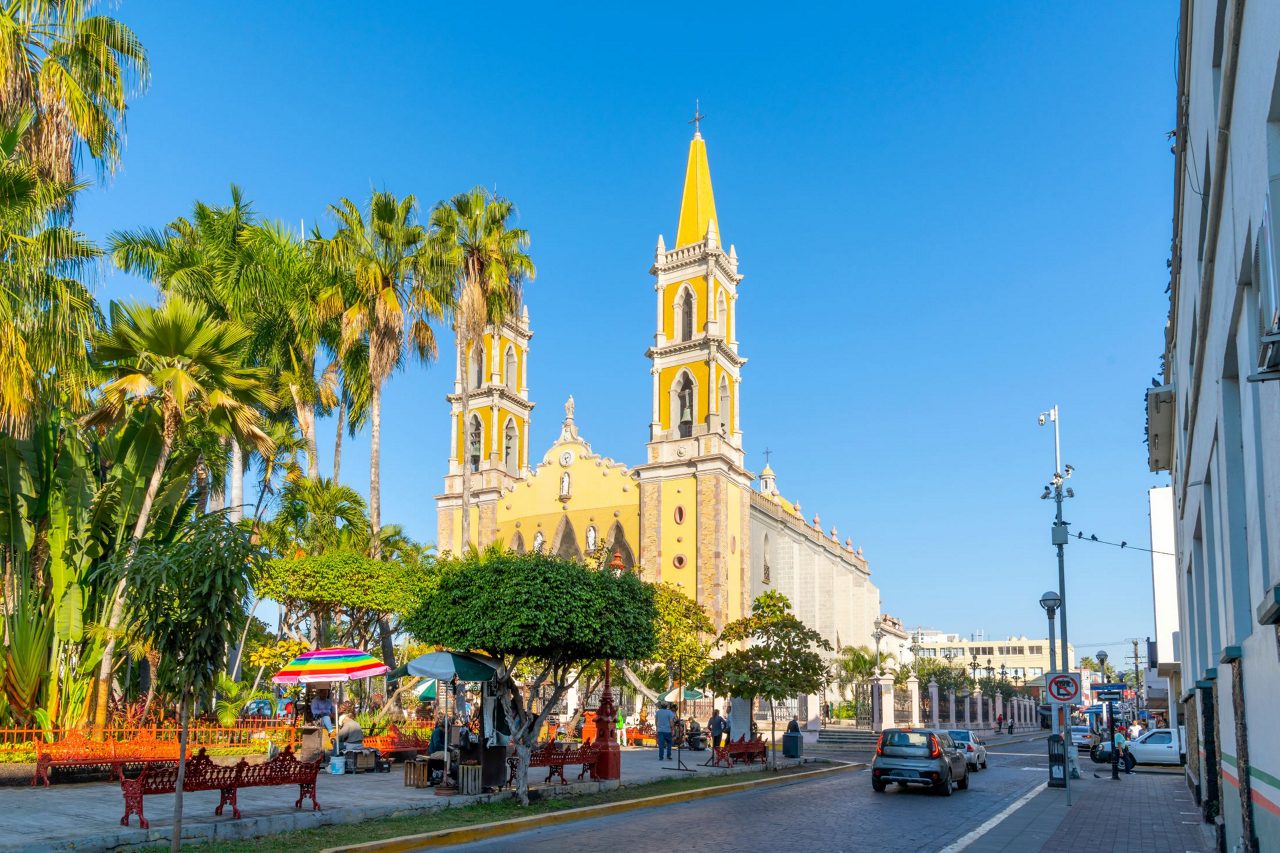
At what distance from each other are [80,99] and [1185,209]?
1463 centimetres

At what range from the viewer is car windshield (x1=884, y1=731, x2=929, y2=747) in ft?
72.8

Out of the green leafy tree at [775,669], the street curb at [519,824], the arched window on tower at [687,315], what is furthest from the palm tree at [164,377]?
the arched window on tower at [687,315]

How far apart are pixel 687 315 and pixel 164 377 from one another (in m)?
40.3

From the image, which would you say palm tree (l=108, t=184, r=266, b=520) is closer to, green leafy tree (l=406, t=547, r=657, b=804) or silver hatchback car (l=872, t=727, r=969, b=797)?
green leafy tree (l=406, t=547, r=657, b=804)

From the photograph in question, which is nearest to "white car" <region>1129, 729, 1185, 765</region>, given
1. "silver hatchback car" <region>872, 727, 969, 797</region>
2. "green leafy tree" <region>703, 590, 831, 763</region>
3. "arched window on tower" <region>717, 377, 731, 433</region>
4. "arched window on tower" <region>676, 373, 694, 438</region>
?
"green leafy tree" <region>703, 590, 831, 763</region>

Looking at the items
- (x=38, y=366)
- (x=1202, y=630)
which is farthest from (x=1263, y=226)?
(x=38, y=366)

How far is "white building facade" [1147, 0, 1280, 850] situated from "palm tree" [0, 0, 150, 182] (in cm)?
1320

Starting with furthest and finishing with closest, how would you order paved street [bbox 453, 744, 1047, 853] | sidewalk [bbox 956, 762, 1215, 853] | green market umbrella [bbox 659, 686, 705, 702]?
green market umbrella [bbox 659, 686, 705, 702]
sidewalk [bbox 956, 762, 1215, 853]
paved street [bbox 453, 744, 1047, 853]

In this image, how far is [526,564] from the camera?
712 inches

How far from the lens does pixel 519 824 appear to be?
49.1ft

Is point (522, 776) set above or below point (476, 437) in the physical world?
below

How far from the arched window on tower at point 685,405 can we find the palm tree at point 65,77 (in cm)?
4060

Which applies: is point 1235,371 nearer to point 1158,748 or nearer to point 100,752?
point 100,752

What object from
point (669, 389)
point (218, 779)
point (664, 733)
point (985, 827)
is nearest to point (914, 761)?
point (985, 827)
